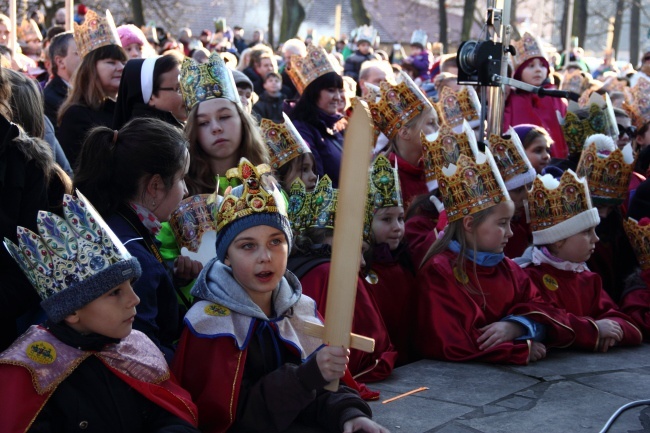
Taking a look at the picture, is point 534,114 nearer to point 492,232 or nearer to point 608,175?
point 608,175

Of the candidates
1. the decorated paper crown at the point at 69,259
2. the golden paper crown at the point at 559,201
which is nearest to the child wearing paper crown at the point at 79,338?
the decorated paper crown at the point at 69,259

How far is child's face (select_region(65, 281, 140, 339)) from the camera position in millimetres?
3342

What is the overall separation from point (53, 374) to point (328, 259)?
193 centimetres

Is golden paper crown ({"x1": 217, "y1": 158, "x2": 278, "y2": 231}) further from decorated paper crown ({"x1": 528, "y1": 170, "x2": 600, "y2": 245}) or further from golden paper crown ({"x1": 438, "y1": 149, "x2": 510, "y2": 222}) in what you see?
decorated paper crown ({"x1": 528, "y1": 170, "x2": 600, "y2": 245})

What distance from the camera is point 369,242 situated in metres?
5.29

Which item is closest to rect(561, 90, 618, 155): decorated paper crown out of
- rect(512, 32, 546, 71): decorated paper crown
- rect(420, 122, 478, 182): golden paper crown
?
rect(512, 32, 546, 71): decorated paper crown

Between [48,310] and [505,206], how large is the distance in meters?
2.94

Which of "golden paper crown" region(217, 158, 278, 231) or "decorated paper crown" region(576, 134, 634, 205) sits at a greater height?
"golden paper crown" region(217, 158, 278, 231)

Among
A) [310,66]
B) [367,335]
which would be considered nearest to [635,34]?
[310,66]

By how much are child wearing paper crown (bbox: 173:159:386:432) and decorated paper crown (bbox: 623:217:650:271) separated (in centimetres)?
314

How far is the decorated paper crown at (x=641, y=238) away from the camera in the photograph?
20.6 feet

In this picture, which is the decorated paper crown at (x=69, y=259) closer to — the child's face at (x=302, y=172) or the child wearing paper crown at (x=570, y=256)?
the child's face at (x=302, y=172)

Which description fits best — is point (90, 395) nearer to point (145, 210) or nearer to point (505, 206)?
point (145, 210)

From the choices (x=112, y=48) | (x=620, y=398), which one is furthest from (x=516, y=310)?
(x=112, y=48)
